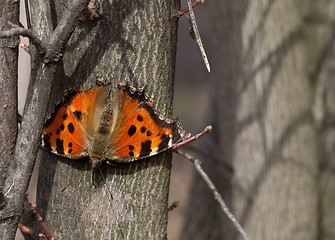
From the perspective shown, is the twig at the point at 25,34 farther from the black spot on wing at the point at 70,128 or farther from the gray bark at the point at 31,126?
the black spot on wing at the point at 70,128

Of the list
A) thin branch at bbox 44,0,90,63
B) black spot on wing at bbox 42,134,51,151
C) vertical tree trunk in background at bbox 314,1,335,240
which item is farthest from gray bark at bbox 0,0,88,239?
vertical tree trunk in background at bbox 314,1,335,240

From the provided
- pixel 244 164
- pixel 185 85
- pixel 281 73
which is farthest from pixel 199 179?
pixel 185 85

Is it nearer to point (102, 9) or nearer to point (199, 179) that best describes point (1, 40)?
point (102, 9)

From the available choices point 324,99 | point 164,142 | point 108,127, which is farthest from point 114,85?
point 324,99

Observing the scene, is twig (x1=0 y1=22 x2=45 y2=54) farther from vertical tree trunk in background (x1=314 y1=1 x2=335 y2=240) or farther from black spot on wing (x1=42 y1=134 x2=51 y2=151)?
vertical tree trunk in background (x1=314 y1=1 x2=335 y2=240)

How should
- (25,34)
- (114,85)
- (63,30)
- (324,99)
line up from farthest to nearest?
(324,99)
(114,85)
(63,30)
(25,34)

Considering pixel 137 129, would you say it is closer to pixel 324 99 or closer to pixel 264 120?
pixel 264 120
